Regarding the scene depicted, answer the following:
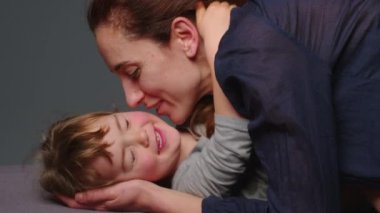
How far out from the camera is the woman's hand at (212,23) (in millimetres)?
1429

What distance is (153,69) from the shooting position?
1614 millimetres

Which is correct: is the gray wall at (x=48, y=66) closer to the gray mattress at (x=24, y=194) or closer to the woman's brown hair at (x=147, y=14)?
the gray mattress at (x=24, y=194)

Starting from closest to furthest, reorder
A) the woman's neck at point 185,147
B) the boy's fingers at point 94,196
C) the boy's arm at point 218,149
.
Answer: the boy's arm at point 218,149
the boy's fingers at point 94,196
the woman's neck at point 185,147

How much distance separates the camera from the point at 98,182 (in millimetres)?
1568

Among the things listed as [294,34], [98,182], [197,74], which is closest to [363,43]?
[294,34]

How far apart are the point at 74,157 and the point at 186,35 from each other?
373 millimetres

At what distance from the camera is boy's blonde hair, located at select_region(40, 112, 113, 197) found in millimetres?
1558

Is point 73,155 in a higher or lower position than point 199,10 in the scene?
lower

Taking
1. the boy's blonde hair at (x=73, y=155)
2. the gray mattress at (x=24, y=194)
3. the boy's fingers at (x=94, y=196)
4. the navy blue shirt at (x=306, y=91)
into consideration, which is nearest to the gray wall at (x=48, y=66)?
the gray mattress at (x=24, y=194)

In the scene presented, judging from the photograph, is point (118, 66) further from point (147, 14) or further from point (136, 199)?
point (136, 199)

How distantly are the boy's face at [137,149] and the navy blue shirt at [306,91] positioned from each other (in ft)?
0.80

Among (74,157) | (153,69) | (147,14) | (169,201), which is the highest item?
(147,14)

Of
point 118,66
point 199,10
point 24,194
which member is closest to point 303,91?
point 199,10

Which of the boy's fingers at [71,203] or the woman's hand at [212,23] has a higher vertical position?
the woman's hand at [212,23]
